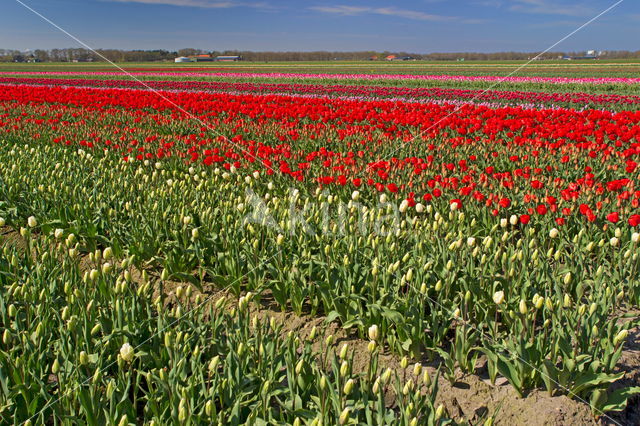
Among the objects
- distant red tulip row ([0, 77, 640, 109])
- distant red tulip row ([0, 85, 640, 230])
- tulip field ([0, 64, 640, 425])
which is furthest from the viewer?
distant red tulip row ([0, 77, 640, 109])

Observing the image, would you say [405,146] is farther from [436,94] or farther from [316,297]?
[436,94]

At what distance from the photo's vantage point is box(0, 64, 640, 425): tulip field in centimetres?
266

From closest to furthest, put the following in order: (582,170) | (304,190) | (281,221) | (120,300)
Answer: (120,300)
(281,221)
(304,190)
(582,170)

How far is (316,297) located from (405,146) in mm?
5911

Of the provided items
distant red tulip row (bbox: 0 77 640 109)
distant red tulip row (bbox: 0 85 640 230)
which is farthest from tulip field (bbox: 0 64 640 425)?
distant red tulip row (bbox: 0 77 640 109)

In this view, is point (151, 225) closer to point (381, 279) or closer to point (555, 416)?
point (381, 279)

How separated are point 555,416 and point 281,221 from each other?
9.20ft

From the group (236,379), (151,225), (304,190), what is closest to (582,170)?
(304,190)

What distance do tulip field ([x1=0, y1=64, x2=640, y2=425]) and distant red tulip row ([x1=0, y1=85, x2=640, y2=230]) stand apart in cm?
8

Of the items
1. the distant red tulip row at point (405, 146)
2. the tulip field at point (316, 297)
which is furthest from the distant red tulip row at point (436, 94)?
the tulip field at point (316, 297)

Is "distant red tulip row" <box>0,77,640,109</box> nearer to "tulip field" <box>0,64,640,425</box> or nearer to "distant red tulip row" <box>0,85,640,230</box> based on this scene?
"distant red tulip row" <box>0,85,640,230</box>

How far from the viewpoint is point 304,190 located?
6.63 m

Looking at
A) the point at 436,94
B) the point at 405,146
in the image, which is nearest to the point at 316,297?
the point at 405,146

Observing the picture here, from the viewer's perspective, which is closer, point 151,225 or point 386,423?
point 386,423
